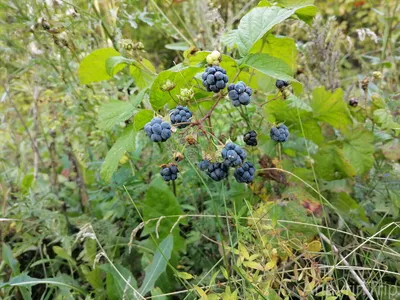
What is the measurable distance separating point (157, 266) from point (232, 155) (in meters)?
0.51

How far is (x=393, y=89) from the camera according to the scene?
5.92 feet

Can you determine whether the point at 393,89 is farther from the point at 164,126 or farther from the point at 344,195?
the point at 164,126

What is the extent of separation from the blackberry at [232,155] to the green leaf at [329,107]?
46 centimetres

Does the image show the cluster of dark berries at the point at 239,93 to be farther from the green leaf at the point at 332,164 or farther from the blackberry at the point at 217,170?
the green leaf at the point at 332,164

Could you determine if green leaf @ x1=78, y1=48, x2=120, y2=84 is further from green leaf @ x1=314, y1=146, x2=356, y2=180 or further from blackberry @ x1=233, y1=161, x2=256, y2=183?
green leaf @ x1=314, y1=146, x2=356, y2=180

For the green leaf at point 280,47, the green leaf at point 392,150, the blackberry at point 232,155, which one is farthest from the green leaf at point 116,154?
the green leaf at point 392,150

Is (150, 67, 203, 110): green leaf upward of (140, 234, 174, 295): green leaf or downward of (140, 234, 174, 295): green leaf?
upward

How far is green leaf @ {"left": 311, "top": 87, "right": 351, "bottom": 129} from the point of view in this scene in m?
1.20

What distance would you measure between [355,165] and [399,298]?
363 millimetres

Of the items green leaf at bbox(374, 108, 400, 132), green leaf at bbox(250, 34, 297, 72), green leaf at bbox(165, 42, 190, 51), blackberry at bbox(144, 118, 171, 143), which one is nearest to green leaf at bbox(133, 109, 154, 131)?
blackberry at bbox(144, 118, 171, 143)

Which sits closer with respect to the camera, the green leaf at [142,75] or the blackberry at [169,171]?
the blackberry at [169,171]

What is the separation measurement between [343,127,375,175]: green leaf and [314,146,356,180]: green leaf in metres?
0.03

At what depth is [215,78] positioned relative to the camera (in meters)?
0.84

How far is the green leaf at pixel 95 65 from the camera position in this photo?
45.0 inches
